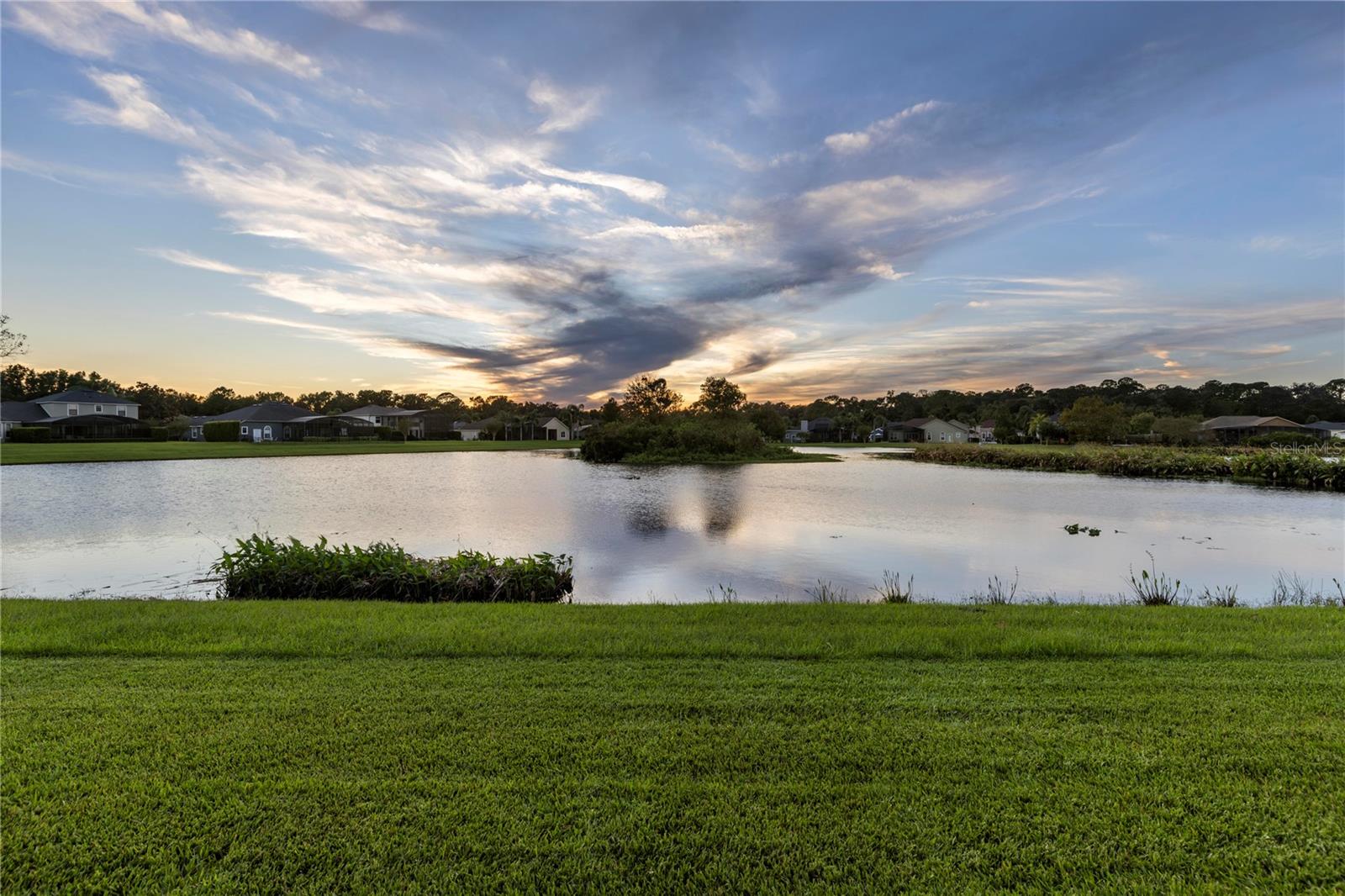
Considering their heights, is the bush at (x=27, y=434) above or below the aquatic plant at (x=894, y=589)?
above

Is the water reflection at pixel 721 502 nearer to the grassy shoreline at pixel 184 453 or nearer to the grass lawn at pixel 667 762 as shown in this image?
the grass lawn at pixel 667 762

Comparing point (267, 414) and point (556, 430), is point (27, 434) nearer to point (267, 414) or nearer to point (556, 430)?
point (267, 414)

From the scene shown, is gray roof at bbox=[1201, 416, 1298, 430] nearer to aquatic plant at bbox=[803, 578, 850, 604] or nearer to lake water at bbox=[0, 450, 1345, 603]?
lake water at bbox=[0, 450, 1345, 603]

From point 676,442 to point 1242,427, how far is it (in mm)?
→ 62826

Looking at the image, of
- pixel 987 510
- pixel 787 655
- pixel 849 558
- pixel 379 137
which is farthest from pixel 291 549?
pixel 987 510

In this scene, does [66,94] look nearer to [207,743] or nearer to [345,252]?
[345,252]

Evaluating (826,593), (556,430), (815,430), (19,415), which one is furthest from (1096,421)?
(19,415)

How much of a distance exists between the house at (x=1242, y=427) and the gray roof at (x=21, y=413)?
109m

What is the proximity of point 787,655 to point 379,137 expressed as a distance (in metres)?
14.5

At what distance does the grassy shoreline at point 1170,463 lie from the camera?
22.6 m

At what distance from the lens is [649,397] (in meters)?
65.2

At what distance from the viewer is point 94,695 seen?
3566mm

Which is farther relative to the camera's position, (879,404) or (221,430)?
(879,404)

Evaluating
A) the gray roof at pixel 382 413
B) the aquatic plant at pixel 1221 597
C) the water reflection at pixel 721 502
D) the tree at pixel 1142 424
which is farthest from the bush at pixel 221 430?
the tree at pixel 1142 424
